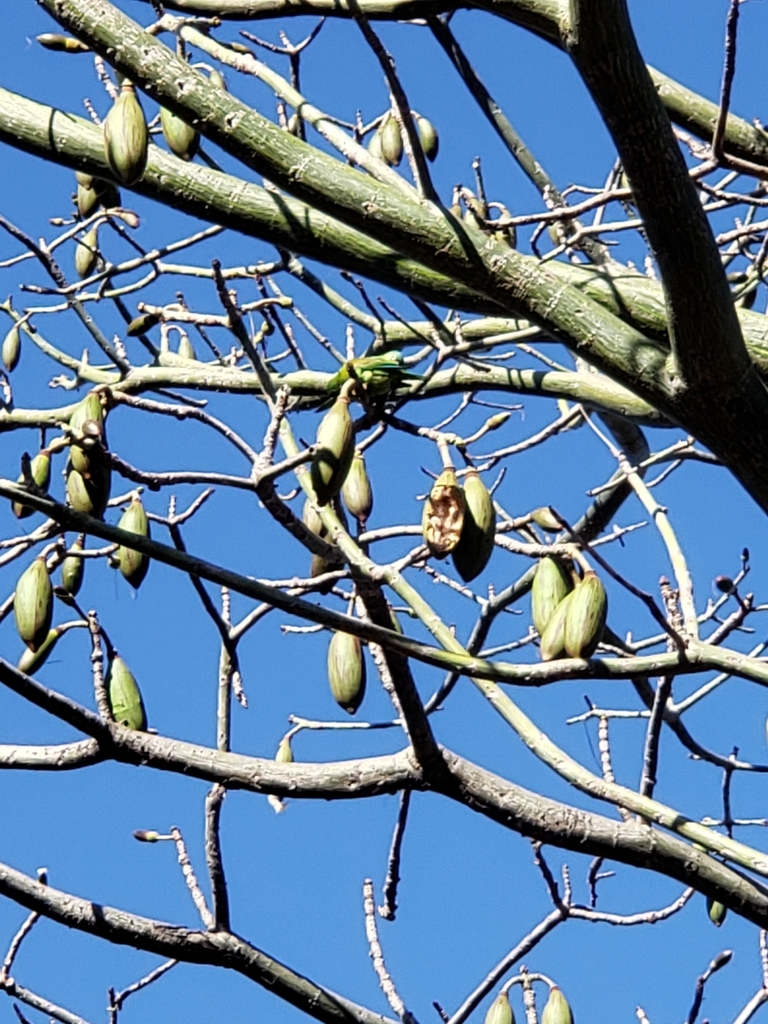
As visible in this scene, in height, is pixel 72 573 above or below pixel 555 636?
above

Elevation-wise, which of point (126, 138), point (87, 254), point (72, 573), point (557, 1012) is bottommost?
point (557, 1012)

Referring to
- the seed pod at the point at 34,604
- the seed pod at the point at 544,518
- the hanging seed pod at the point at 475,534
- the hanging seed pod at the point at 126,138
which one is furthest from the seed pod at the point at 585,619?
the hanging seed pod at the point at 126,138

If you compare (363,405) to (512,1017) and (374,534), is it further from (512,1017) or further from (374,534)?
(512,1017)

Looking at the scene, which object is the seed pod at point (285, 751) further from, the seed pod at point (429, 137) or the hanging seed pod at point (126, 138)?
the seed pod at point (429, 137)

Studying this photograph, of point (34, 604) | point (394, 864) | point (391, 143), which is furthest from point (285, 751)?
point (391, 143)

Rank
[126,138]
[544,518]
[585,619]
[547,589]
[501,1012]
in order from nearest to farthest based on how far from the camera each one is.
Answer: [585,619], [547,589], [126,138], [544,518], [501,1012]

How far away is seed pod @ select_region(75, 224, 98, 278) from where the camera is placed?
3.57 meters

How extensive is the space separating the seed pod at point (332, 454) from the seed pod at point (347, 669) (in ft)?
1.49

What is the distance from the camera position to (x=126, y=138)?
224 cm

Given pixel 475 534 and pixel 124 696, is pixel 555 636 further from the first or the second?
pixel 124 696

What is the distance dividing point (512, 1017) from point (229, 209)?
1584mm

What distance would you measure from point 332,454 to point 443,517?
22 cm

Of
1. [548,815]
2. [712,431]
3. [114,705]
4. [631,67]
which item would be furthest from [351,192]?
[548,815]

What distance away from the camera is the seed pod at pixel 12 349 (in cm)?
358
